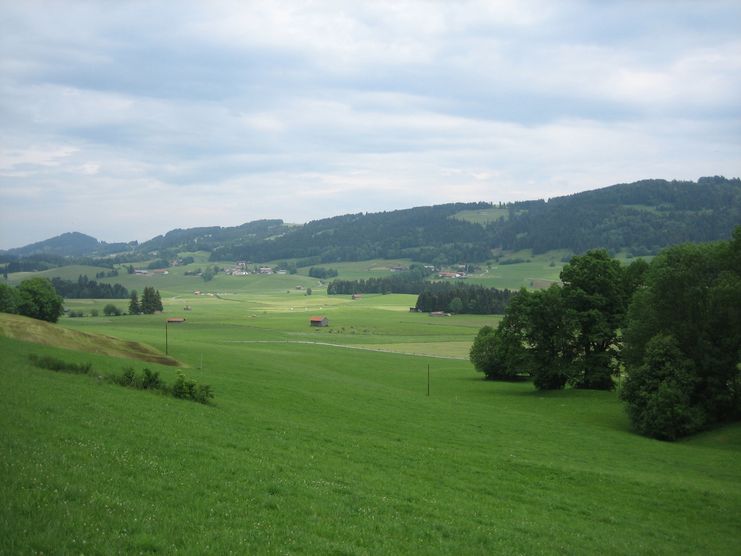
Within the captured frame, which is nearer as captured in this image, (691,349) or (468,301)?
(691,349)

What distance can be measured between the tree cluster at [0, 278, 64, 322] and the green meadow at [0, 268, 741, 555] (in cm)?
5733

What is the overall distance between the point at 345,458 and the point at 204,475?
732 cm

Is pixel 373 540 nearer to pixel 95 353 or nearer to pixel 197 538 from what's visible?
pixel 197 538

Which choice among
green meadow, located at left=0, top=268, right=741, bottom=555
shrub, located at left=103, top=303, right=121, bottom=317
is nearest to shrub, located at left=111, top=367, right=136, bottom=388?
green meadow, located at left=0, top=268, right=741, bottom=555

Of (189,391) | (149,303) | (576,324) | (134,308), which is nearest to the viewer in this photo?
(189,391)

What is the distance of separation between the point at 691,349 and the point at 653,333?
135 inches

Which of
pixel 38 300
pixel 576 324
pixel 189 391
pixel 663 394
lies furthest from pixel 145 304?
pixel 663 394

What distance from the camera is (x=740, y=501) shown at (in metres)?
23.0

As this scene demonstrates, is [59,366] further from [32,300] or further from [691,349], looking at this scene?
[32,300]

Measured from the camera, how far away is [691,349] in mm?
42375

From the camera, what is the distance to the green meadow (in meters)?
11.3

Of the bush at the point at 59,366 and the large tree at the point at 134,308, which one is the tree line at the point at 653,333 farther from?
the large tree at the point at 134,308

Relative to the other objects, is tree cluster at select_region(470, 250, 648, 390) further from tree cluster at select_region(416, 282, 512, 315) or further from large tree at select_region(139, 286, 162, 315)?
large tree at select_region(139, 286, 162, 315)

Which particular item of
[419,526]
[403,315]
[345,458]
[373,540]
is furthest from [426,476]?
[403,315]
